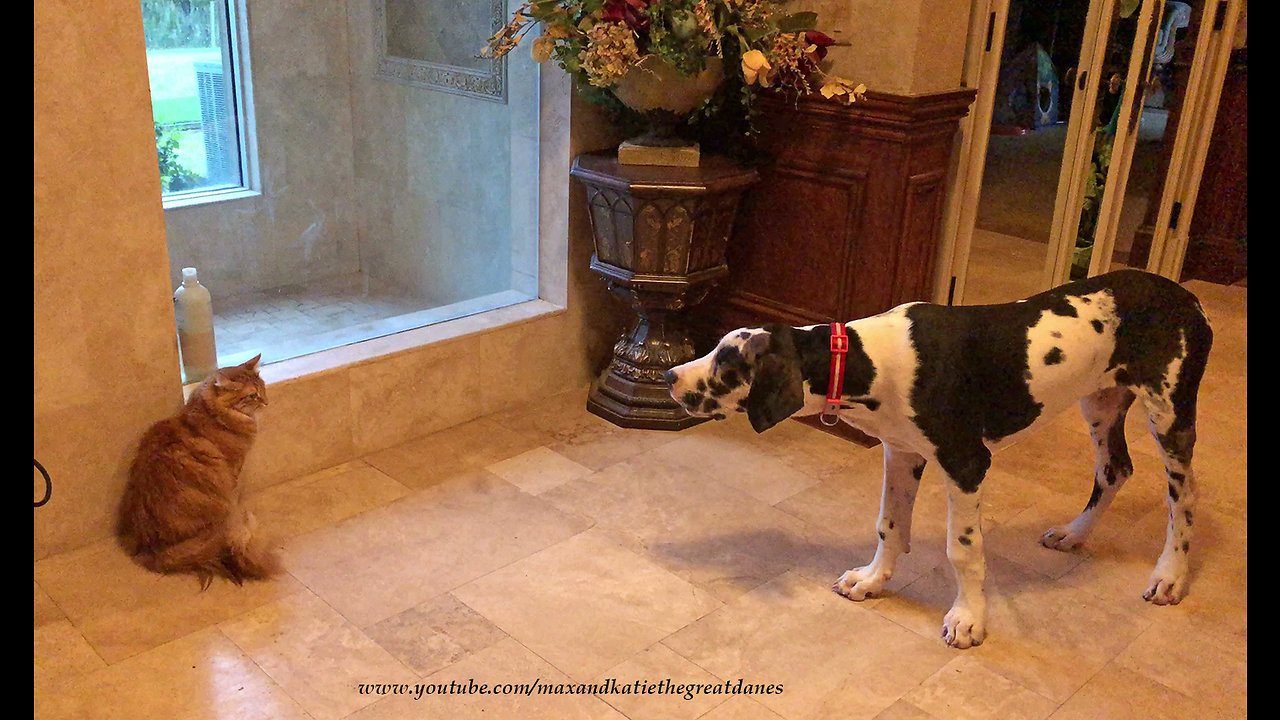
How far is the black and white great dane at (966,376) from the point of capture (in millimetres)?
2084

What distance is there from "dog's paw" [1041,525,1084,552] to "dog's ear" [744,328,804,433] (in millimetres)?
1054

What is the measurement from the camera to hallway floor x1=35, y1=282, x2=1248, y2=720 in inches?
82.5

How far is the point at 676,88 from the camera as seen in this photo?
3033 mm

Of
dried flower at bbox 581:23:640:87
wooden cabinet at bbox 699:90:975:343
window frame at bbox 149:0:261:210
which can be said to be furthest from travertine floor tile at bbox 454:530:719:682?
window frame at bbox 149:0:261:210

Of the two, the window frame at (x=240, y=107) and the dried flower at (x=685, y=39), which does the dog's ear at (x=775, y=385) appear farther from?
the window frame at (x=240, y=107)

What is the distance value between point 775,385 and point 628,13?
4.33 ft

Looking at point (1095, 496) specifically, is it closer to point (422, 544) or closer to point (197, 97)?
point (422, 544)

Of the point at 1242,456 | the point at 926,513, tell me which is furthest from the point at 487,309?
the point at 1242,456

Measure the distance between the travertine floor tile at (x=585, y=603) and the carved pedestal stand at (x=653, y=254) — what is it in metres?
0.82

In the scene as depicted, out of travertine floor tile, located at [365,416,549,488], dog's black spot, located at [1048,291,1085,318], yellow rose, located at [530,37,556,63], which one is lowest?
travertine floor tile, located at [365,416,549,488]

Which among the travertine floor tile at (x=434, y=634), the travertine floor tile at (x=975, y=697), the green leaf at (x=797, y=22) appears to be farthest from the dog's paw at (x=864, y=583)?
the green leaf at (x=797, y=22)

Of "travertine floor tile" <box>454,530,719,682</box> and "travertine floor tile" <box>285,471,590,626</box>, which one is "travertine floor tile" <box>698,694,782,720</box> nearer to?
"travertine floor tile" <box>454,530,719,682</box>

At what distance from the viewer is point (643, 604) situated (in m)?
2.40

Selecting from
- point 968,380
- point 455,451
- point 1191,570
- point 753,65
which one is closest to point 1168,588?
point 1191,570
